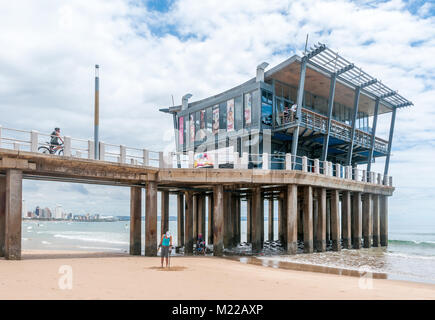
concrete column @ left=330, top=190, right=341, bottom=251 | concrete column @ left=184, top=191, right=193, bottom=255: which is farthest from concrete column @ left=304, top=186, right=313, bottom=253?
concrete column @ left=184, top=191, right=193, bottom=255

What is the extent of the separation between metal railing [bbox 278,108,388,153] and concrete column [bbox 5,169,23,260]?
17.5 m

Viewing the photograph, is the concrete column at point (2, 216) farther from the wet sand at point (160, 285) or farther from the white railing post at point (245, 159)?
the white railing post at point (245, 159)

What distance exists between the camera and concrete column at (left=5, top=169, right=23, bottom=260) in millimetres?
15312

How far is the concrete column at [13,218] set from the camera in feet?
50.2

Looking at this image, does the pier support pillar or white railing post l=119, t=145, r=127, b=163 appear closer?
white railing post l=119, t=145, r=127, b=163

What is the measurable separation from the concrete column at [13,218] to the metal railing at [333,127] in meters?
17.5

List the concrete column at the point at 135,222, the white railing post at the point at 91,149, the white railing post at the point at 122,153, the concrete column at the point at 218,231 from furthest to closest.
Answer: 1. the concrete column at the point at 218,231
2. the concrete column at the point at 135,222
3. the white railing post at the point at 122,153
4. the white railing post at the point at 91,149

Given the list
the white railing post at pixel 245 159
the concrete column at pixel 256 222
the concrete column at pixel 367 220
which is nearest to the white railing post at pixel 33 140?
the white railing post at pixel 245 159

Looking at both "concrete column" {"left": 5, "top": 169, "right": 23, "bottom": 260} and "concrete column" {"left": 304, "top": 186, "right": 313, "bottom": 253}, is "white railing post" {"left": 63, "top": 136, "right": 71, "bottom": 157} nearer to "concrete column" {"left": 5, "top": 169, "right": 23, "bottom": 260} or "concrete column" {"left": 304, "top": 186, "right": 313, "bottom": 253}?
"concrete column" {"left": 5, "top": 169, "right": 23, "bottom": 260}

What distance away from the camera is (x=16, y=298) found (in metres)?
8.02

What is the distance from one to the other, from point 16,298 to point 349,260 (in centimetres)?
1874

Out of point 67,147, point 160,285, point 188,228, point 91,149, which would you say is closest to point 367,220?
point 188,228
